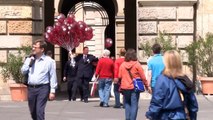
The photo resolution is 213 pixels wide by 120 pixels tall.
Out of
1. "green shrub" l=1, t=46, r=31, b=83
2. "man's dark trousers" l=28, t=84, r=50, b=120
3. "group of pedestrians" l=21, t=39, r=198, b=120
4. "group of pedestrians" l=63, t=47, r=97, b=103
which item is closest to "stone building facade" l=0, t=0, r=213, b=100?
"green shrub" l=1, t=46, r=31, b=83

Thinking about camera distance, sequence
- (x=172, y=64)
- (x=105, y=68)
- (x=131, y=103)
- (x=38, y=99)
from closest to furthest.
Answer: (x=172, y=64)
(x=38, y=99)
(x=131, y=103)
(x=105, y=68)

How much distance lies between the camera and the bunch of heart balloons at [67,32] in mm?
21906

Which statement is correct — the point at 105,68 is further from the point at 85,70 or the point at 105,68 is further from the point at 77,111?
the point at 77,111

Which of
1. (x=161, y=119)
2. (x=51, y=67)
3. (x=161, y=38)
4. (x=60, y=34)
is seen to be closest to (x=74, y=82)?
(x=60, y=34)

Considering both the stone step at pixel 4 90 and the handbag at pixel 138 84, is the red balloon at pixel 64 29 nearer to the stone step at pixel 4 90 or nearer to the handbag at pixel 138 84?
the stone step at pixel 4 90

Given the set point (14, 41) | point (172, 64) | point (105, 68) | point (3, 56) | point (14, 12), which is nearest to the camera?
point (172, 64)

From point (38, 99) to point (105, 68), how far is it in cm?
820

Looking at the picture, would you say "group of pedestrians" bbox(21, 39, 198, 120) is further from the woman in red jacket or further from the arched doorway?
the arched doorway

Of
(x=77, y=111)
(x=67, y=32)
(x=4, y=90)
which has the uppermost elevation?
(x=67, y=32)

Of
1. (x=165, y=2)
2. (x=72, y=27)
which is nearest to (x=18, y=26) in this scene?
(x=72, y=27)

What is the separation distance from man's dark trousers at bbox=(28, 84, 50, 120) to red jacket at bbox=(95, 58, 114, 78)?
8.06 metres

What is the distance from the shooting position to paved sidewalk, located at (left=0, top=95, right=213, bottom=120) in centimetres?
1664

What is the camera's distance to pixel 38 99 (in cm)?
1201

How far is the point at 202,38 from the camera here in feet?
72.1
